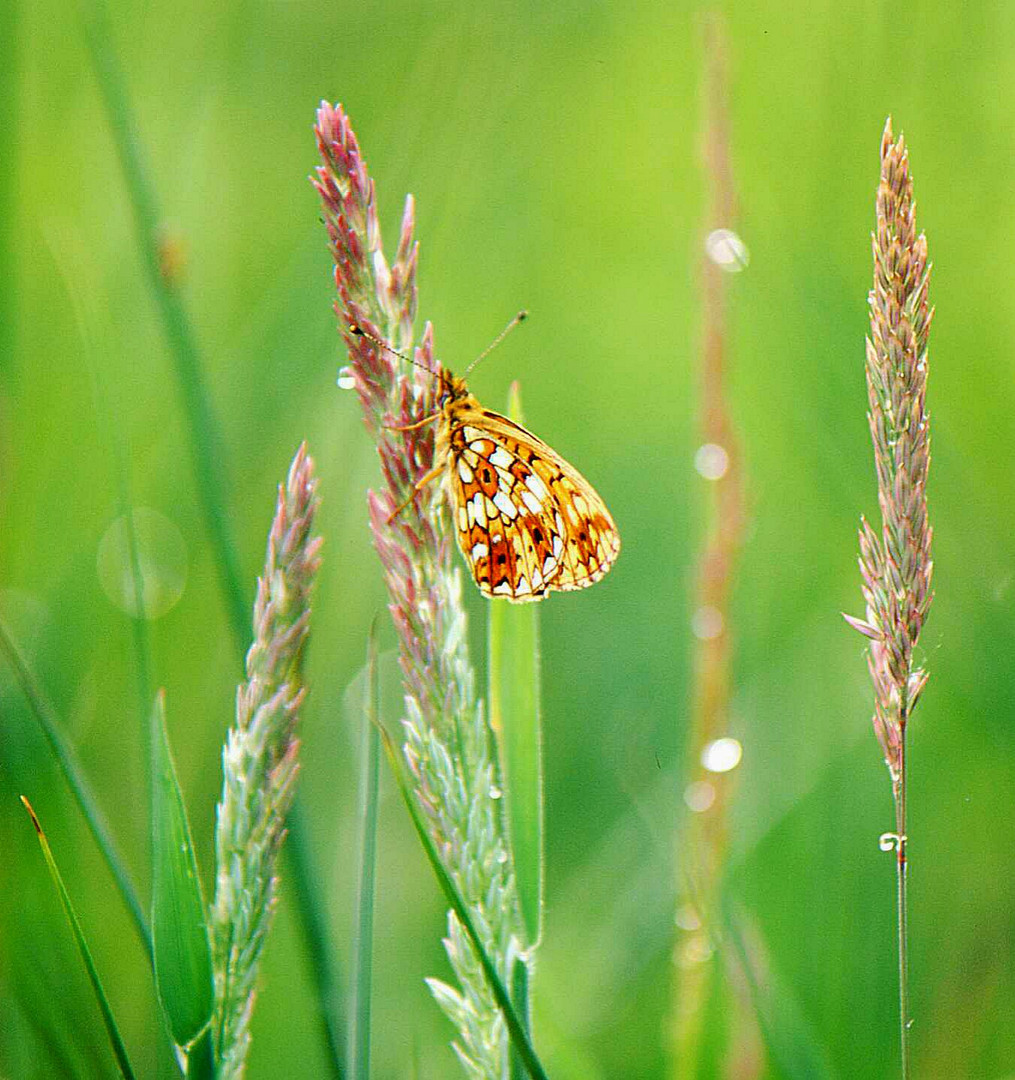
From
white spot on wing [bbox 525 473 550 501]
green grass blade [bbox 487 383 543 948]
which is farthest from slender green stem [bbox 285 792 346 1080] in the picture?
white spot on wing [bbox 525 473 550 501]

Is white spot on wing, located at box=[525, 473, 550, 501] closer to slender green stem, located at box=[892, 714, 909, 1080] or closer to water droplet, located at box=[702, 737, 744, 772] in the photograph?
water droplet, located at box=[702, 737, 744, 772]

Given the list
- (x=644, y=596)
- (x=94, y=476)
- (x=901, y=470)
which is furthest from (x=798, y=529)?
(x=901, y=470)

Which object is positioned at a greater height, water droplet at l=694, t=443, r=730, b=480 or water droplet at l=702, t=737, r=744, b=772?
water droplet at l=694, t=443, r=730, b=480

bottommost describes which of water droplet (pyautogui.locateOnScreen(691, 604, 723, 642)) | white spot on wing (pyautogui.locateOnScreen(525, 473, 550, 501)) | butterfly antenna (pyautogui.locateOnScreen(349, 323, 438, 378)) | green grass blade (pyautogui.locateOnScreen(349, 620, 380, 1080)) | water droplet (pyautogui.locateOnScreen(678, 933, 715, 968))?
water droplet (pyautogui.locateOnScreen(678, 933, 715, 968))

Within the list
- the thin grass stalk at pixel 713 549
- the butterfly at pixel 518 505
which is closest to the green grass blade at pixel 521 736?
the butterfly at pixel 518 505

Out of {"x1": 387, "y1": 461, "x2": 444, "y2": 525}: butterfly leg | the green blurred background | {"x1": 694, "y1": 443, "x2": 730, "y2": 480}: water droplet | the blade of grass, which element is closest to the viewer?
{"x1": 387, "y1": 461, "x2": 444, "y2": 525}: butterfly leg
